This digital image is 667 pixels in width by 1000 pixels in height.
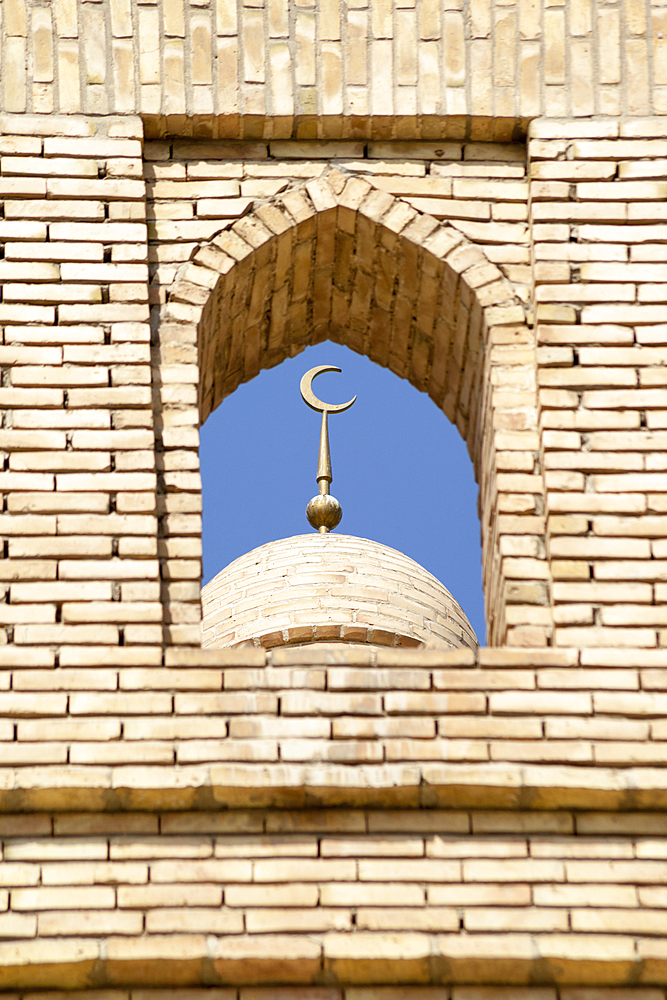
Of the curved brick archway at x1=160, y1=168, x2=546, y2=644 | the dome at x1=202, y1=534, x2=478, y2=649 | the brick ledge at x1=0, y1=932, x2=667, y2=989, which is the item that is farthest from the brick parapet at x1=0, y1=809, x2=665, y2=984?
the dome at x1=202, y1=534, x2=478, y2=649

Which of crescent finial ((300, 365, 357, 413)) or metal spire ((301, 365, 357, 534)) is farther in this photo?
metal spire ((301, 365, 357, 534))

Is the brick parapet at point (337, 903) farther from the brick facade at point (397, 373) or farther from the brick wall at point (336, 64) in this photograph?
the brick wall at point (336, 64)

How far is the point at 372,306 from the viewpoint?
276 inches

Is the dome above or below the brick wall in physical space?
below

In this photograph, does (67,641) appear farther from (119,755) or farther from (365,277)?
(365,277)

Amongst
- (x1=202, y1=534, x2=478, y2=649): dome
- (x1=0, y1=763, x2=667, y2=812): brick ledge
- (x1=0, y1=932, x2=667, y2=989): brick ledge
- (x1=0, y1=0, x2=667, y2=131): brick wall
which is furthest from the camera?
(x1=202, y1=534, x2=478, y2=649): dome

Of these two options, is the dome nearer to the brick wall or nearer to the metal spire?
the metal spire

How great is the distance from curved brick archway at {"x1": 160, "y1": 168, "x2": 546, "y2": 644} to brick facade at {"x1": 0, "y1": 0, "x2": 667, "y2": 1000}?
17mm

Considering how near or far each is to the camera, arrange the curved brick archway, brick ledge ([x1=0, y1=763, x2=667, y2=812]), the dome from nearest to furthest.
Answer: brick ledge ([x1=0, y1=763, x2=667, y2=812]) → the curved brick archway → the dome

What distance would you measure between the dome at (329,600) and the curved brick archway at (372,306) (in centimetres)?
332

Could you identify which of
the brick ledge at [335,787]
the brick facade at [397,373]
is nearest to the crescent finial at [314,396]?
the brick facade at [397,373]

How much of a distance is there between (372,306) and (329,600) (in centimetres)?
391

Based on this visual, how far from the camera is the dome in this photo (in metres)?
10.5

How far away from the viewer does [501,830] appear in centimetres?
547
